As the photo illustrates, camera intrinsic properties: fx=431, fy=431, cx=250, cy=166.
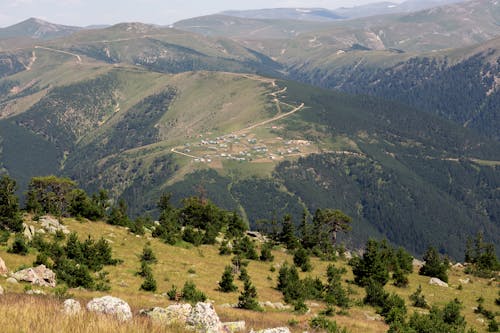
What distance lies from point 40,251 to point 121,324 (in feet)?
131

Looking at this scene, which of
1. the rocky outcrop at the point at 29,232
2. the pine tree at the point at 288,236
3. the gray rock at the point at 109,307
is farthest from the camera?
the pine tree at the point at 288,236

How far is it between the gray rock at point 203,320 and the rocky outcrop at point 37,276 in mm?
22044

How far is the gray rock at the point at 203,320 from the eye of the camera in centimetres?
1470

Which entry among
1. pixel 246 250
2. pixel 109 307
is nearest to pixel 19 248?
pixel 109 307

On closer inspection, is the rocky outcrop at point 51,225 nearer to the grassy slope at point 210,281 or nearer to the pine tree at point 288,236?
the grassy slope at point 210,281

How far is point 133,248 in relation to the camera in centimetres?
6481

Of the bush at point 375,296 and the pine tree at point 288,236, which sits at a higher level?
the bush at point 375,296

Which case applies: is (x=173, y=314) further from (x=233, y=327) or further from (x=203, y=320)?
(x=233, y=327)

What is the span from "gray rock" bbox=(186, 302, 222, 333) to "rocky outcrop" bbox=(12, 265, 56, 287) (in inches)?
868

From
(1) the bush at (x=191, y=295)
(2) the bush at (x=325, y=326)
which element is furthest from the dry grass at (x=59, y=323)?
(1) the bush at (x=191, y=295)

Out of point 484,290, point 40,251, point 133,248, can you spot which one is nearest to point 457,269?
point 484,290

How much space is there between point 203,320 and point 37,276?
2419 cm

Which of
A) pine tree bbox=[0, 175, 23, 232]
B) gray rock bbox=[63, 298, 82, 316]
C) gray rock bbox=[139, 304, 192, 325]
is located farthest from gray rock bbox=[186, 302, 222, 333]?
Result: pine tree bbox=[0, 175, 23, 232]

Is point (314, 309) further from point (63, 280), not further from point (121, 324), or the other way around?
point (121, 324)
